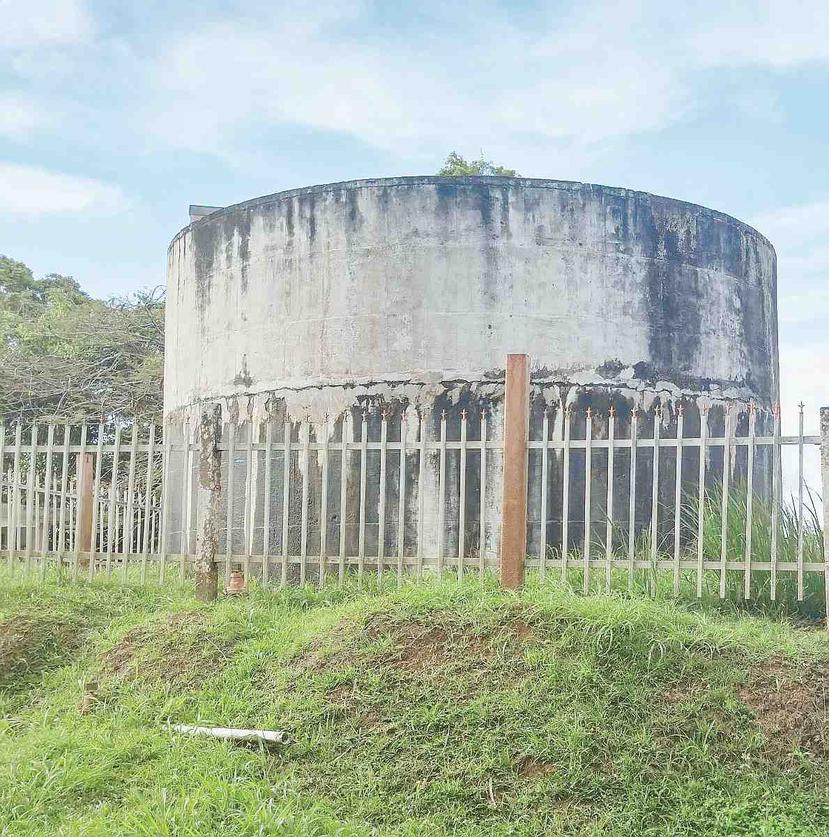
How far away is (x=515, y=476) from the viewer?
310 inches

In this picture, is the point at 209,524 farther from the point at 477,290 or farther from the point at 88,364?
the point at 88,364

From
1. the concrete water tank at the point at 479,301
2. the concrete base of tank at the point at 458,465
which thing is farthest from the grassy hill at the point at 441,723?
the concrete water tank at the point at 479,301

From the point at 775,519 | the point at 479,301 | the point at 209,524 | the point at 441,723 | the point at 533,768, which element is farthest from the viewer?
the point at 479,301

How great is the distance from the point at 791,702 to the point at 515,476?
2.50m

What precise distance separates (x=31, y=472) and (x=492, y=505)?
3.98 m

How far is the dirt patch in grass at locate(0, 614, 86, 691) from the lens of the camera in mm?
7527

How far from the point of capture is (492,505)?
31.8ft

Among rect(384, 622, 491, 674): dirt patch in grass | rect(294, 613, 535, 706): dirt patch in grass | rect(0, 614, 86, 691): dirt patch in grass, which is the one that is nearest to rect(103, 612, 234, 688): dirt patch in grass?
rect(0, 614, 86, 691): dirt patch in grass

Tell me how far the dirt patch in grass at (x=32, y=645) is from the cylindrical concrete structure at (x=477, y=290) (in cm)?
324

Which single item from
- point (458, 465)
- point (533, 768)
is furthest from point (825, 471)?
point (458, 465)

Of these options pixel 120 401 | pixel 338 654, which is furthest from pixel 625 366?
pixel 120 401

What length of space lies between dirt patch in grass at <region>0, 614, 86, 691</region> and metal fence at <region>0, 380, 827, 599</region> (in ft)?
3.53

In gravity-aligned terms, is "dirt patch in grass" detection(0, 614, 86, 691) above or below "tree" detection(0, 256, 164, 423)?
below

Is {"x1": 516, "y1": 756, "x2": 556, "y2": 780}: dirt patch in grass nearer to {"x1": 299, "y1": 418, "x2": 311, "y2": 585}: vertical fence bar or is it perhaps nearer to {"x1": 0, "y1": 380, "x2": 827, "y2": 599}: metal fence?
{"x1": 0, "y1": 380, "x2": 827, "y2": 599}: metal fence
